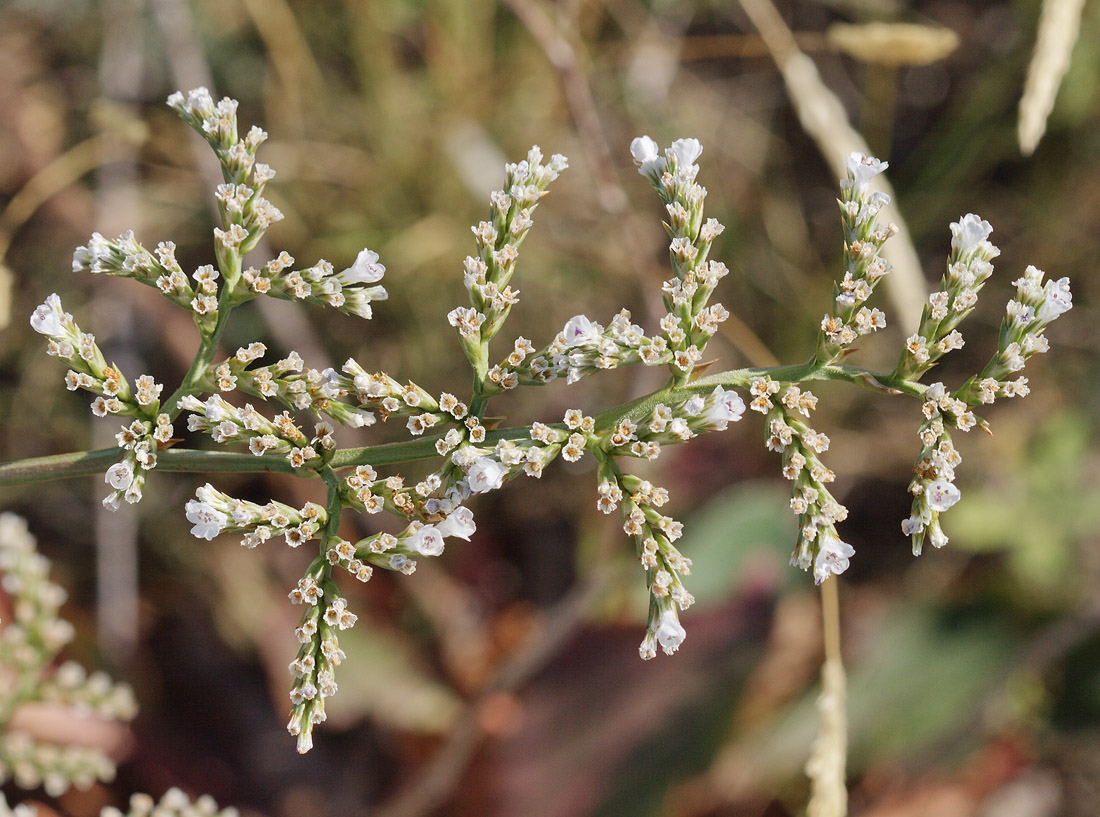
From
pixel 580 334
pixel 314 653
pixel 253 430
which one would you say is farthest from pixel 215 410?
pixel 580 334

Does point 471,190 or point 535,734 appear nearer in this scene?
point 535,734

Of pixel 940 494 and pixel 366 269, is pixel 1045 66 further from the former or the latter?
pixel 366 269

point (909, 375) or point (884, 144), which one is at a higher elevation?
point (884, 144)

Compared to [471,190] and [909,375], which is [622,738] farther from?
[471,190]

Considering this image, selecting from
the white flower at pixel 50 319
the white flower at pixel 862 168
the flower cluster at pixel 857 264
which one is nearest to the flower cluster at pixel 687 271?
the flower cluster at pixel 857 264

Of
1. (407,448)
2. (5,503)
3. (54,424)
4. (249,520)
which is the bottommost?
(249,520)

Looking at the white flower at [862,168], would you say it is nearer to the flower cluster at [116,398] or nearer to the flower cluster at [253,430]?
the flower cluster at [253,430]

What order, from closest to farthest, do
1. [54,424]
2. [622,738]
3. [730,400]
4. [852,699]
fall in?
1. [730,400]
2. [622,738]
3. [852,699]
4. [54,424]

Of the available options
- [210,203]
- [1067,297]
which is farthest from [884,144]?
[210,203]
